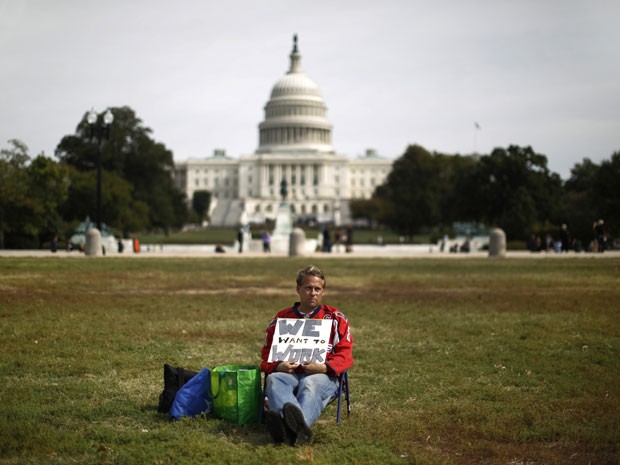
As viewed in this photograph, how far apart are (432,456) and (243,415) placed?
1616mm

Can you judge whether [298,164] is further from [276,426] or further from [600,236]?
[276,426]

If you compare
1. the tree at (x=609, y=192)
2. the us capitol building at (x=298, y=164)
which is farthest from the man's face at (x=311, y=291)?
the us capitol building at (x=298, y=164)

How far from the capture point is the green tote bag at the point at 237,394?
6996 mm

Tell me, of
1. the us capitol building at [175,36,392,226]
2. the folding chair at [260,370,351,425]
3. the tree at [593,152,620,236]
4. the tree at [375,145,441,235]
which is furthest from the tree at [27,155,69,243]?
the us capitol building at [175,36,392,226]

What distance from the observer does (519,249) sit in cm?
4788

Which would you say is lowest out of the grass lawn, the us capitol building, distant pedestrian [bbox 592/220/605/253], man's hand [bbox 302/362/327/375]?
the grass lawn

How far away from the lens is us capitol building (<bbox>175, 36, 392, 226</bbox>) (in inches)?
6378

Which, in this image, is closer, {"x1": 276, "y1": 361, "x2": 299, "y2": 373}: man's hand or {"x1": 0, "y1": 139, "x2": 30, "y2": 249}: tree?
{"x1": 276, "y1": 361, "x2": 299, "y2": 373}: man's hand

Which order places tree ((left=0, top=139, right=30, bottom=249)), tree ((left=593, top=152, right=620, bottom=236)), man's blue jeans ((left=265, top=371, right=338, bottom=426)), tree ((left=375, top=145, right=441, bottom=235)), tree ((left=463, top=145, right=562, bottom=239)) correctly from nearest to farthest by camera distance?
man's blue jeans ((left=265, top=371, right=338, bottom=426)), tree ((left=0, top=139, right=30, bottom=249)), tree ((left=593, top=152, right=620, bottom=236)), tree ((left=463, top=145, right=562, bottom=239)), tree ((left=375, top=145, right=441, bottom=235))

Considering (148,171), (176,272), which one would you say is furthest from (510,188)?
(176,272)

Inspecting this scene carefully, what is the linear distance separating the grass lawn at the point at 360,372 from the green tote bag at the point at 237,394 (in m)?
0.12

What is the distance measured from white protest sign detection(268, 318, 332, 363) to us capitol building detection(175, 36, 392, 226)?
477 feet

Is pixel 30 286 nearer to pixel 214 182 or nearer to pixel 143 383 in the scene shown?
pixel 143 383

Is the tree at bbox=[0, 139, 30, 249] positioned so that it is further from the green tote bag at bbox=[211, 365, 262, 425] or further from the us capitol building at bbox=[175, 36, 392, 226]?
the us capitol building at bbox=[175, 36, 392, 226]
